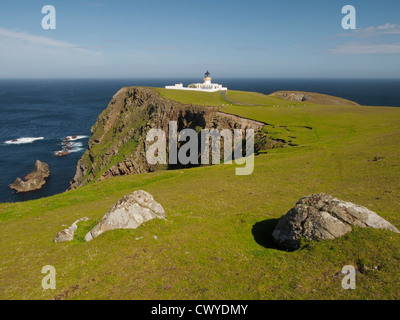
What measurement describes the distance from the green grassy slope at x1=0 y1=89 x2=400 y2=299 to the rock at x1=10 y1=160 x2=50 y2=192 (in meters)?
47.9

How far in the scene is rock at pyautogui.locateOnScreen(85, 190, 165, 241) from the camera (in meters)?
21.8

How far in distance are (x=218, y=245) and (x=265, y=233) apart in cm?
499

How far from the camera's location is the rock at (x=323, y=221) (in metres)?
17.6

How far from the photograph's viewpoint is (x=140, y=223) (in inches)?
892

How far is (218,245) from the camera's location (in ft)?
65.7

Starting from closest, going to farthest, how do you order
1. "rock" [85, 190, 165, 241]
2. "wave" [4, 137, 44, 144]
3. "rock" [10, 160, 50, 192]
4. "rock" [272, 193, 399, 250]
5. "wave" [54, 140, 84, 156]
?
"rock" [272, 193, 399, 250]
"rock" [85, 190, 165, 241]
"rock" [10, 160, 50, 192]
"wave" [54, 140, 84, 156]
"wave" [4, 137, 44, 144]

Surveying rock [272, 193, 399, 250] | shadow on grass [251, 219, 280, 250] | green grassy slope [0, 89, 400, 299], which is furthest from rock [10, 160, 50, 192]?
rock [272, 193, 399, 250]

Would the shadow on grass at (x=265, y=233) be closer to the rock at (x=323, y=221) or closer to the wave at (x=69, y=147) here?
the rock at (x=323, y=221)

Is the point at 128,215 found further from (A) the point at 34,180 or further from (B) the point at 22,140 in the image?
(B) the point at 22,140

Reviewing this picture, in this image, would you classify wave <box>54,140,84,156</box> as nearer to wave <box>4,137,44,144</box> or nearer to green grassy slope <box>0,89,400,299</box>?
wave <box>4,137,44,144</box>

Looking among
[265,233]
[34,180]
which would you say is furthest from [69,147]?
[265,233]

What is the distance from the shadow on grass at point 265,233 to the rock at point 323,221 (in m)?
A: 0.95

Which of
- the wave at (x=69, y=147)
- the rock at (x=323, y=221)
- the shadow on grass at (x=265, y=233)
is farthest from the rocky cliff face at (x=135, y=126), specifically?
the rock at (x=323, y=221)

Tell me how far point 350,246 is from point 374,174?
71.5 feet
